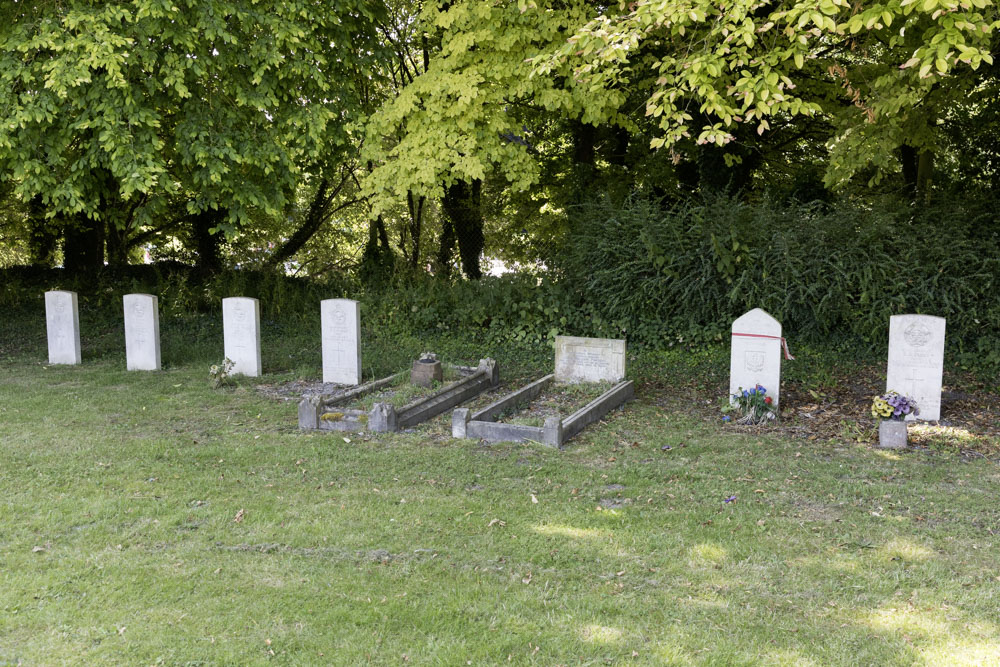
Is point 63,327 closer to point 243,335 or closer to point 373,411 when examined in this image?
point 243,335

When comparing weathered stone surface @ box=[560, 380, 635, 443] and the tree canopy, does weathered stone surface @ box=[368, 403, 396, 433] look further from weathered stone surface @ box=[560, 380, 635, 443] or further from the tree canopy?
the tree canopy

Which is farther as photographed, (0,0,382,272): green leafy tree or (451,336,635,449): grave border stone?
(0,0,382,272): green leafy tree

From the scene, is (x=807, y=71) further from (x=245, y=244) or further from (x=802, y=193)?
(x=245, y=244)

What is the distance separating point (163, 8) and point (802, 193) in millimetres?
10830

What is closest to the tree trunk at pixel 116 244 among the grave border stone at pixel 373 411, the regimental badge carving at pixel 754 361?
the grave border stone at pixel 373 411

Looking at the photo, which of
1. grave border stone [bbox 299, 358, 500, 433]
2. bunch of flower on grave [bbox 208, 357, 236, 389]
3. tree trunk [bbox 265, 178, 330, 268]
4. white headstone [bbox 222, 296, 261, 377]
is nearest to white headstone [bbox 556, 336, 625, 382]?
grave border stone [bbox 299, 358, 500, 433]

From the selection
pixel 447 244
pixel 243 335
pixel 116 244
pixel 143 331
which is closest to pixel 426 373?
pixel 243 335

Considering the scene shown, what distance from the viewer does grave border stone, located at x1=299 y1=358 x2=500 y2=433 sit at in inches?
309

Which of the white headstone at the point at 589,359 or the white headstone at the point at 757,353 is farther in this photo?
the white headstone at the point at 589,359

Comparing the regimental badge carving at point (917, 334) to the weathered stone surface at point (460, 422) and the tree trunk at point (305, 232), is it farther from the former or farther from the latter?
the tree trunk at point (305, 232)

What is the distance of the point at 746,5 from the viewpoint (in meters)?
6.77

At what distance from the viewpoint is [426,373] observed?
9.58 metres

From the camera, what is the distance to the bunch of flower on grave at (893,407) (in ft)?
25.2

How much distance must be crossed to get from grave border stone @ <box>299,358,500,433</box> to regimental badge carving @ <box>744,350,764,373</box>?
3321mm
